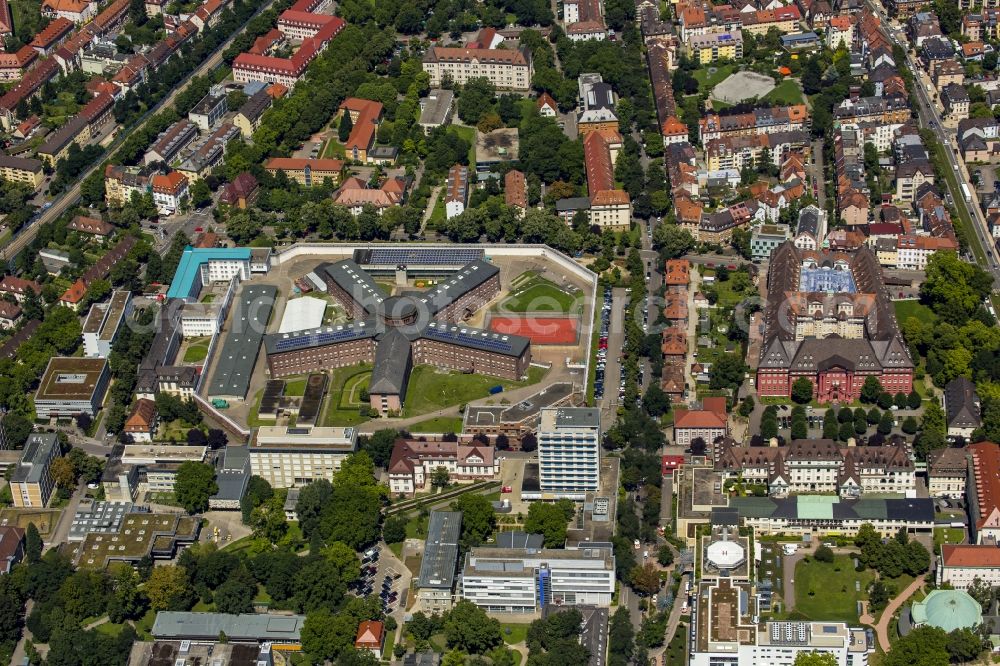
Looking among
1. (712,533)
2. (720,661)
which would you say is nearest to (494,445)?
(712,533)

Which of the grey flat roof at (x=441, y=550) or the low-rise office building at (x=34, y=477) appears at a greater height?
the grey flat roof at (x=441, y=550)

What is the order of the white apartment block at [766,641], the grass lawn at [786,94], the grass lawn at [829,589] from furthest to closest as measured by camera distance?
1. the grass lawn at [786,94]
2. the grass lawn at [829,589]
3. the white apartment block at [766,641]

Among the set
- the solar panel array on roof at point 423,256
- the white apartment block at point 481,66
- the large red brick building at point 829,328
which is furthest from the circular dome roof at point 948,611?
the white apartment block at point 481,66

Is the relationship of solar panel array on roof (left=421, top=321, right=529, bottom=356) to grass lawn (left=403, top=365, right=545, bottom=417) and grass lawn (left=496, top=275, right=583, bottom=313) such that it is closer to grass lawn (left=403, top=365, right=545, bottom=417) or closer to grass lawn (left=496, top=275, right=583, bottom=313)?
grass lawn (left=403, top=365, right=545, bottom=417)

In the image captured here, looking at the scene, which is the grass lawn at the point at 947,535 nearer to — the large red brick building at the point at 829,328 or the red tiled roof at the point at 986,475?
the red tiled roof at the point at 986,475

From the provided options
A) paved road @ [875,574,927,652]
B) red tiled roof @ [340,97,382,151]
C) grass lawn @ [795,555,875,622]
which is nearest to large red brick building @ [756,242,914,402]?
grass lawn @ [795,555,875,622]

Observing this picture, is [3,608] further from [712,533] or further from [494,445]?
[712,533]
